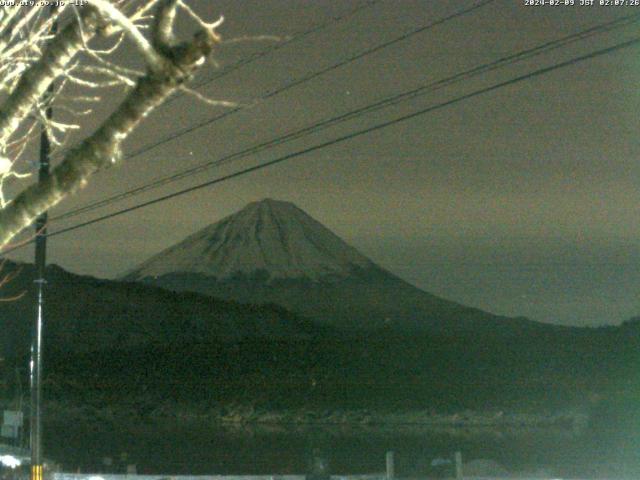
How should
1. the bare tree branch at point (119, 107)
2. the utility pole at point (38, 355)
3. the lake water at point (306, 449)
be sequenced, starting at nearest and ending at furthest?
1. the bare tree branch at point (119, 107)
2. the utility pole at point (38, 355)
3. the lake water at point (306, 449)

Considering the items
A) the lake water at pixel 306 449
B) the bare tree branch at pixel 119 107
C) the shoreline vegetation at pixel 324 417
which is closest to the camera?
the bare tree branch at pixel 119 107

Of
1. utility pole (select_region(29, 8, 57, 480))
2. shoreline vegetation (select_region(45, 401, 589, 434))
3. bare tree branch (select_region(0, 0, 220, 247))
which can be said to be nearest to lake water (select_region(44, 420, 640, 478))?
shoreline vegetation (select_region(45, 401, 589, 434))

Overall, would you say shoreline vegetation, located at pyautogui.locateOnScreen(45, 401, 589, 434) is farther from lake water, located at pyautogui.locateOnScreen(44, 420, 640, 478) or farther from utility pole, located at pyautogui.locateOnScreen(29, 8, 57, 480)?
utility pole, located at pyautogui.locateOnScreen(29, 8, 57, 480)

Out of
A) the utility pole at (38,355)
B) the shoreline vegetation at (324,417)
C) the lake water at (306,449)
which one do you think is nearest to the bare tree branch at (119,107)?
→ the utility pole at (38,355)

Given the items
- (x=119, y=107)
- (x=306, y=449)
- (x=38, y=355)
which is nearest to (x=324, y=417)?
(x=306, y=449)

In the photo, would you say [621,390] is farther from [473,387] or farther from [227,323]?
[227,323]

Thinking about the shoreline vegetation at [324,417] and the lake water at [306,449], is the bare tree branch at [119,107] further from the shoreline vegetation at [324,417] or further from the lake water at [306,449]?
the shoreline vegetation at [324,417]

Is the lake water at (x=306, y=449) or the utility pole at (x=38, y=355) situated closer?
the utility pole at (x=38, y=355)

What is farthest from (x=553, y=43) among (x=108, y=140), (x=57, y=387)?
(x=57, y=387)

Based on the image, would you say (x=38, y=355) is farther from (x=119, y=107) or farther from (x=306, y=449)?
(x=306, y=449)
